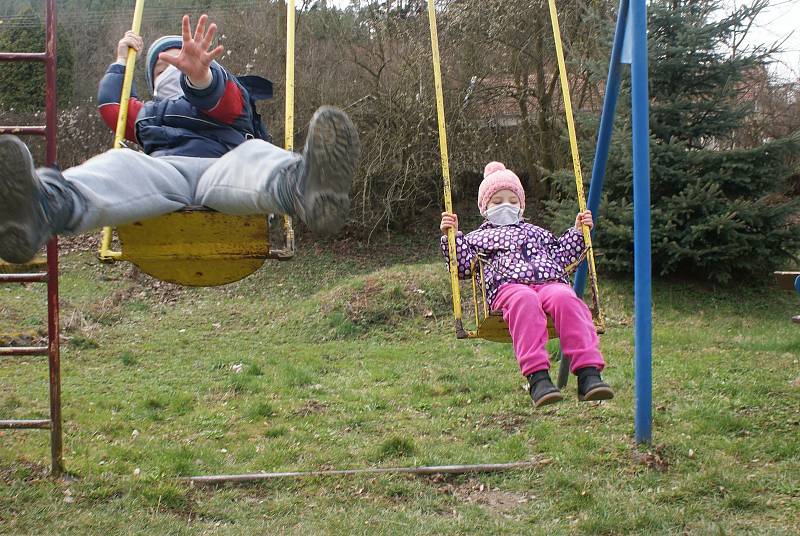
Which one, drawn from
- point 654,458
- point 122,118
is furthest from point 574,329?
point 122,118

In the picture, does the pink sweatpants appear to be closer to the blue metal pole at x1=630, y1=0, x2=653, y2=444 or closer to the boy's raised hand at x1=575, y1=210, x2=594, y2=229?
the boy's raised hand at x1=575, y1=210, x2=594, y2=229

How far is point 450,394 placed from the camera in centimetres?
664

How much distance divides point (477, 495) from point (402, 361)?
3.36m

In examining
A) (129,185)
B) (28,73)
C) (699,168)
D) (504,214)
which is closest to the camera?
(129,185)

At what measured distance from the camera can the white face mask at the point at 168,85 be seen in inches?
163

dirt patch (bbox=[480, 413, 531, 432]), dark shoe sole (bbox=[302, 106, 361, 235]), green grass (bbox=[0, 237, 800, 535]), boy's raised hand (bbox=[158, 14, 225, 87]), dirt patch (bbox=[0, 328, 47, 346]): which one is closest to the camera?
dark shoe sole (bbox=[302, 106, 361, 235])

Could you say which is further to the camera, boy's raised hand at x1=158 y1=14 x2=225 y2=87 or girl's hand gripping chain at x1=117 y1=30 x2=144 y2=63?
girl's hand gripping chain at x1=117 y1=30 x2=144 y2=63

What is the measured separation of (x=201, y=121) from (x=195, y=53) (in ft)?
1.55

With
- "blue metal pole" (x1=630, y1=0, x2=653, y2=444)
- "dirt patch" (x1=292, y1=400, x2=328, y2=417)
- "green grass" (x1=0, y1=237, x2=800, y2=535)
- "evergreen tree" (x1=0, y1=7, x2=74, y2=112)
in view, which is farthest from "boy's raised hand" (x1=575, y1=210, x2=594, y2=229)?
"evergreen tree" (x1=0, y1=7, x2=74, y2=112)

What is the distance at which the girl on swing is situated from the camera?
365 centimetres

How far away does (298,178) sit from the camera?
3141 mm

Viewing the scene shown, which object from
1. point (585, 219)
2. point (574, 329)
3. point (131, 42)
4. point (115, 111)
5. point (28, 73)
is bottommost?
point (574, 329)

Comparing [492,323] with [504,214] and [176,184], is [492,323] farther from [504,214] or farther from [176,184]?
[176,184]

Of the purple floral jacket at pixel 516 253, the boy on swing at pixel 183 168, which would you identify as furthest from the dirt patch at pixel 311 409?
the boy on swing at pixel 183 168
